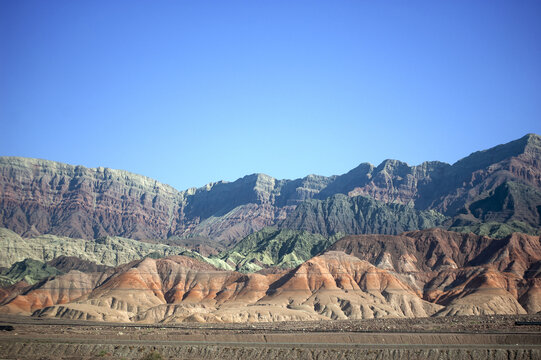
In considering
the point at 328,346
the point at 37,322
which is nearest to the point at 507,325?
the point at 328,346

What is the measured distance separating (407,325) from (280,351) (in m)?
56.8

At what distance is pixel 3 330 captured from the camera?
136m

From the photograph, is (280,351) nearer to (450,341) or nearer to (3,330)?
(450,341)

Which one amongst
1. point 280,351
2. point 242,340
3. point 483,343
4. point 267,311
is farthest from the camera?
point 267,311

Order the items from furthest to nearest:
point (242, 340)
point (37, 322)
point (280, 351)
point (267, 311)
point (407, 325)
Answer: point (267, 311)
point (37, 322)
point (407, 325)
point (242, 340)
point (280, 351)

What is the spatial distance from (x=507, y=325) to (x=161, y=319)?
91661mm

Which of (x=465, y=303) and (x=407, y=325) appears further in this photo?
(x=465, y=303)

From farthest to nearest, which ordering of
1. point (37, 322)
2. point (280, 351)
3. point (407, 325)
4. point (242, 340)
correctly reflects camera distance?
1. point (37, 322)
2. point (407, 325)
3. point (242, 340)
4. point (280, 351)

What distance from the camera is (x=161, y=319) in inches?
7648

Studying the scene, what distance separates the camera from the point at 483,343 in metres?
106

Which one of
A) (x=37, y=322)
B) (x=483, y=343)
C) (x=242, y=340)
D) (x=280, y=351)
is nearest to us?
(x=280, y=351)

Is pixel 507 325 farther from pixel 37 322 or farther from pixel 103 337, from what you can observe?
pixel 37 322

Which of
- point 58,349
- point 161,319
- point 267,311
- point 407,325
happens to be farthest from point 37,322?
point 407,325

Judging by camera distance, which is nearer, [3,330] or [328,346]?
[328,346]
